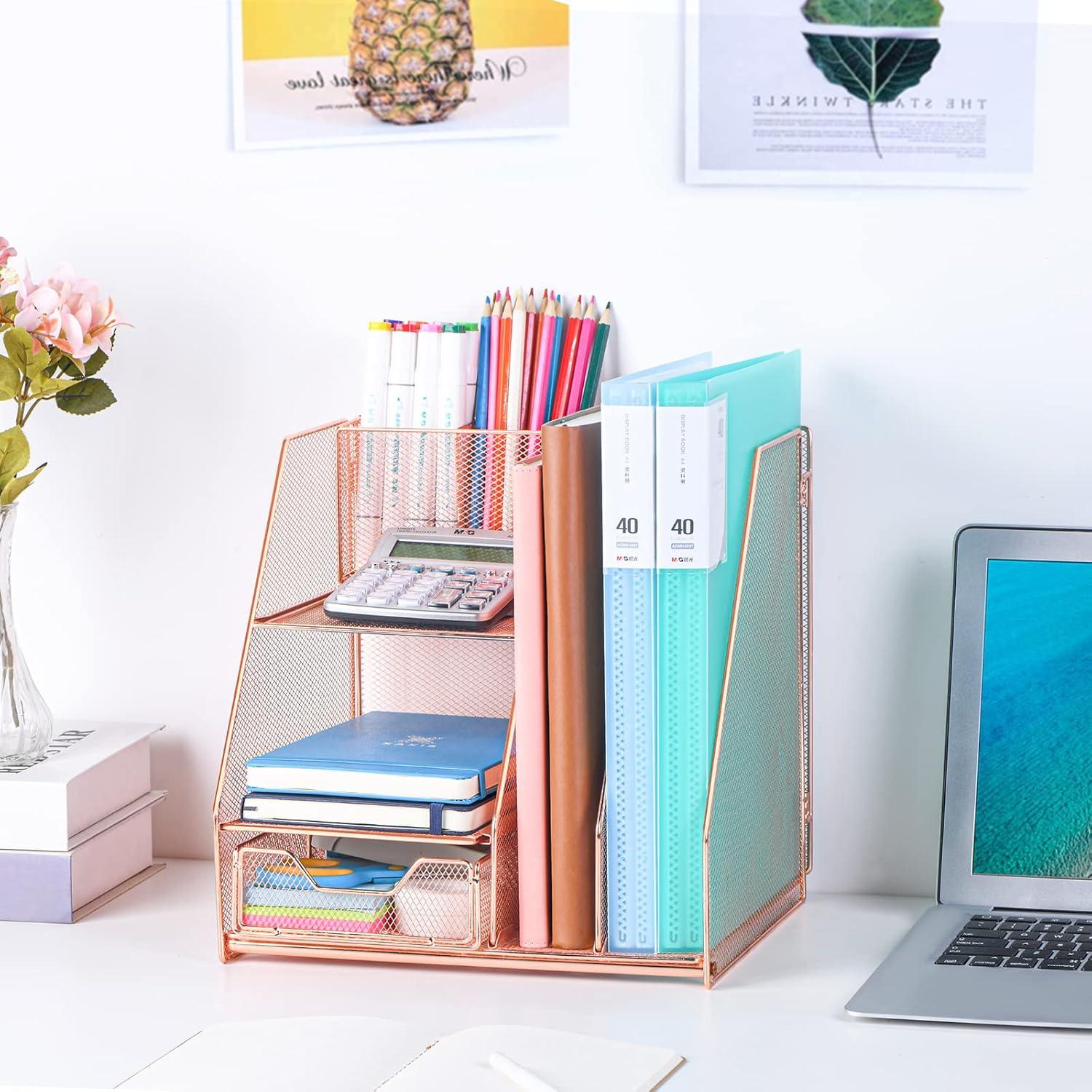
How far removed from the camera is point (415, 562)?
4.06ft

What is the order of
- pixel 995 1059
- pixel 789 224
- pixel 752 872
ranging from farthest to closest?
pixel 789 224, pixel 752 872, pixel 995 1059

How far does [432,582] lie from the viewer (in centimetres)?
119

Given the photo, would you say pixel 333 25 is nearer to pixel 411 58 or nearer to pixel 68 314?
pixel 411 58

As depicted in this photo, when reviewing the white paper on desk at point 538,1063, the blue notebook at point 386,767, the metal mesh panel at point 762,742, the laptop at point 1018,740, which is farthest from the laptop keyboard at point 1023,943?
the blue notebook at point 386,767

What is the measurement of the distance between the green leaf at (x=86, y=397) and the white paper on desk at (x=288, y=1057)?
569 millimetres

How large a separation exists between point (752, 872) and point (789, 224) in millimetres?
539

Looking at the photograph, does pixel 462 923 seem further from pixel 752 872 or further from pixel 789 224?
pixel 789 224

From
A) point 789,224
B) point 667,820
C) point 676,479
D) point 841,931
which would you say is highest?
point 789,224

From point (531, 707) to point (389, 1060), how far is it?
27 centimetres

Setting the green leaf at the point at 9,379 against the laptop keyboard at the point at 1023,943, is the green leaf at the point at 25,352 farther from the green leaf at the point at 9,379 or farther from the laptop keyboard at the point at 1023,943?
the laptop keyboard at the point at 1023,943

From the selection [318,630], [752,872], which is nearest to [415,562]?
[318,630]

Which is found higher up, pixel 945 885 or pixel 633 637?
pixel 633 637

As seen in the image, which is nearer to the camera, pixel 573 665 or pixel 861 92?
pixel 573 665

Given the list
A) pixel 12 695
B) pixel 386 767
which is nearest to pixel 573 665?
pixel 386 767
